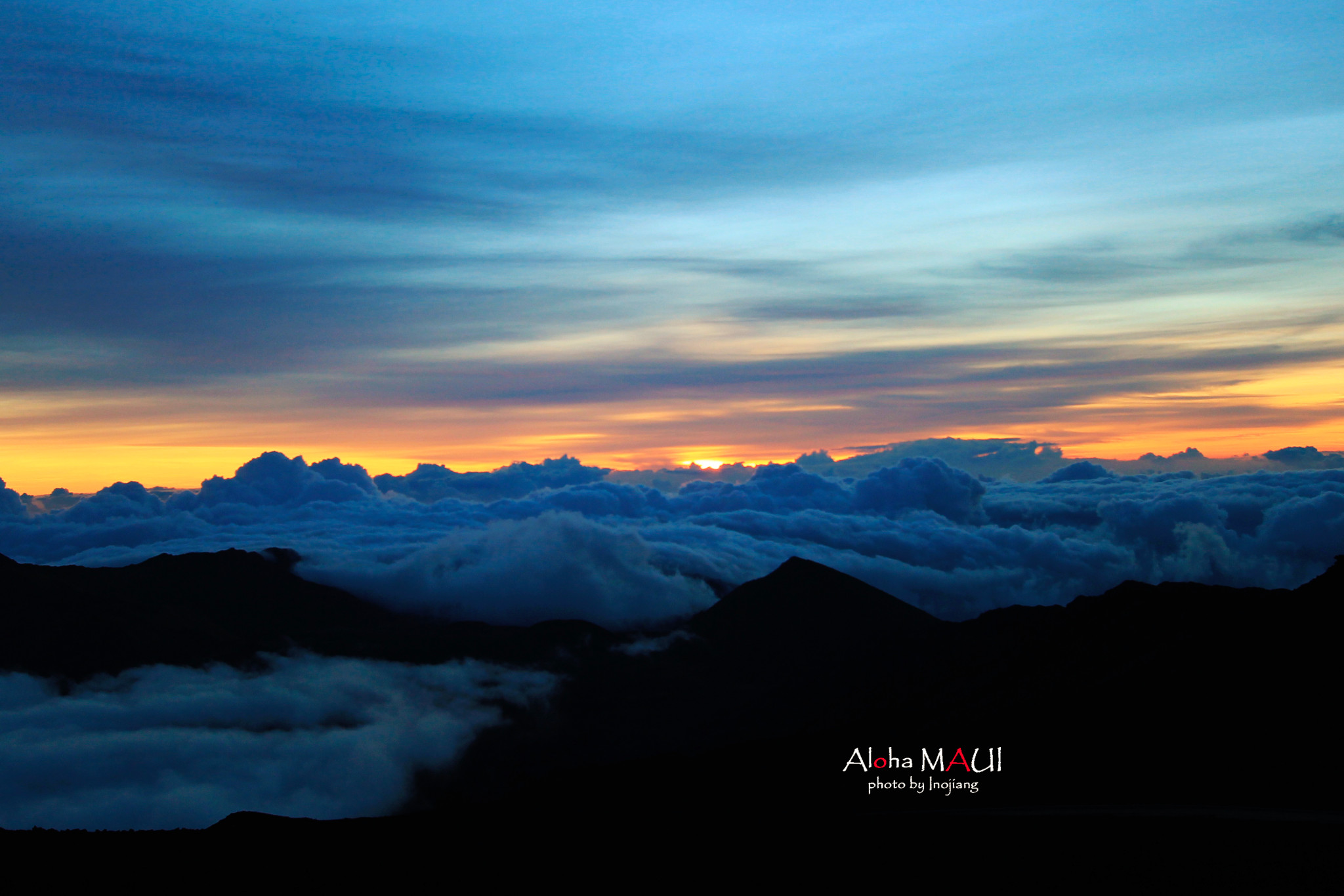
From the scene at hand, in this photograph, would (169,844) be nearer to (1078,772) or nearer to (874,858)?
(874,858)

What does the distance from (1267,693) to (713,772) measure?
46.1m

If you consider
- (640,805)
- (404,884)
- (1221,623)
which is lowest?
(640,805)

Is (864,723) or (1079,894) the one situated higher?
(1079,894)

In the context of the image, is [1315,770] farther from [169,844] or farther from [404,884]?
[169,844]

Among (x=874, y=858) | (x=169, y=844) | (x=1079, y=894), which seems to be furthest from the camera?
(x=169, y=844)

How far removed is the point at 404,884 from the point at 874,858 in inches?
840

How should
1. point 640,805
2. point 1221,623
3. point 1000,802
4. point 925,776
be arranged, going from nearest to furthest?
1. point 1000,802
2. point 925,776
3. point 640,805
4. point 1221,623

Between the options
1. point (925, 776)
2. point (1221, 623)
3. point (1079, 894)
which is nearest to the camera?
point (1079, 894)

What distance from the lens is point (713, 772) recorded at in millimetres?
85438

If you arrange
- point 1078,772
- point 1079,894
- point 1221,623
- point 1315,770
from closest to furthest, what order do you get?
point 1079,894
point 1315,770
point 1078,772
point 1221,623

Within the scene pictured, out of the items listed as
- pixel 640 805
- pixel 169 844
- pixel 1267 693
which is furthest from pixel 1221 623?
pixel 169 844

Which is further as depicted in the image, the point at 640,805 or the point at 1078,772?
the point at 640,805

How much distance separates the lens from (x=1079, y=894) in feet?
114

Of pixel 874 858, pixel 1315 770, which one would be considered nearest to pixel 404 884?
pixel 874 858
